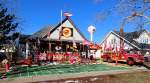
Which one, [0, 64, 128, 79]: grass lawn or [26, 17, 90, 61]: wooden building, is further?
[26, 17, 90, 61]: wooden building

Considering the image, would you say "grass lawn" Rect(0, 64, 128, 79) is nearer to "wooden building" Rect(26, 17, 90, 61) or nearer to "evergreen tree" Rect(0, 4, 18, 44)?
"evergreen tree" Rect(0, 4, 18, 44)

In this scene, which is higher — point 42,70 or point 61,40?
point 61,40

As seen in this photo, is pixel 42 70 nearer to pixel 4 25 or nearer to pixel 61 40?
pixel 4 25

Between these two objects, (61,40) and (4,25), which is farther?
(61,40)

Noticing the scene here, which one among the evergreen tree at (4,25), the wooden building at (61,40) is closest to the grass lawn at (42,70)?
the evergreen tree at (4,25)

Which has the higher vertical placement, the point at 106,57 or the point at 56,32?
the point at 56,32

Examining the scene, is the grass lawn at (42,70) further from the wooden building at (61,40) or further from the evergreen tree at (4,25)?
the wooden building at (61,40)

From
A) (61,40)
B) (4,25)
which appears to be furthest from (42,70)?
(61,40)

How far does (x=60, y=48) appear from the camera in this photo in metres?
46.1

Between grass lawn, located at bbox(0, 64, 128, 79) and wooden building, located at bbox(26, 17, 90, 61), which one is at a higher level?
wooden building, located at bbox(26, 17, 90, 61)

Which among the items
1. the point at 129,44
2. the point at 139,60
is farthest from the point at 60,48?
the point at 129,44

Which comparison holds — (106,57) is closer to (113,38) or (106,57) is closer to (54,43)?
(54,43)

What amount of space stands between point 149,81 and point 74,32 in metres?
28.7

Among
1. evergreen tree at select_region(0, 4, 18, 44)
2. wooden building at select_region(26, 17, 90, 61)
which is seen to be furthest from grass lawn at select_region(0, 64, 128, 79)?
wooden building at select_region(26, 17, 90, 61)
